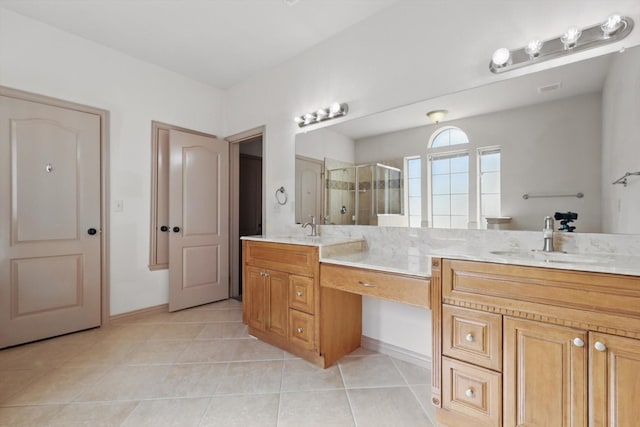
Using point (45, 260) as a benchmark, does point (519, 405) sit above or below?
below

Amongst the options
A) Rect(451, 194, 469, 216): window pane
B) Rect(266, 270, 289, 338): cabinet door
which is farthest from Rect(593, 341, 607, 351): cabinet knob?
Rect(266, 270, 289, 338): cabinet door

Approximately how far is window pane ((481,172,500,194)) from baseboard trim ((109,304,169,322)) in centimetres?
331

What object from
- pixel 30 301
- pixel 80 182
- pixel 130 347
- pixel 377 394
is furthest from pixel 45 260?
pixel 377 394

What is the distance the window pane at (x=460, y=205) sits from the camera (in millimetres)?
1871

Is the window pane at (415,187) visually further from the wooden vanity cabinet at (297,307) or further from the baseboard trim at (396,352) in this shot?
the baseboard trim at (396,352)

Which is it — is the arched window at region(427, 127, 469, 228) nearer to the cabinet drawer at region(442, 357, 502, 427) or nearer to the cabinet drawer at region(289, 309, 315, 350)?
the cabinet drawer at region(442, 357, 502, 427)

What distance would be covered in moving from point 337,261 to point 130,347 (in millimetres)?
1886

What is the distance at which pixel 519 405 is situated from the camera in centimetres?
123

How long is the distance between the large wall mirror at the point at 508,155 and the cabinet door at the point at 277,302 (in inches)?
28.9

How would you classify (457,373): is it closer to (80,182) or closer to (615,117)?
(615,117)

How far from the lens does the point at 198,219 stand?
11.1 ft

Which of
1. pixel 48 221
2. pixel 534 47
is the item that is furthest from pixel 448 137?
pixel 48 221

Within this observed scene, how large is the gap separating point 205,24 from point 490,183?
2.60 m

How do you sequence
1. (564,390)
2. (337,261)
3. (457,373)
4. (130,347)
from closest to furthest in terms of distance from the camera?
(564,390) < (457,373) < (337,261) < (130,347)
